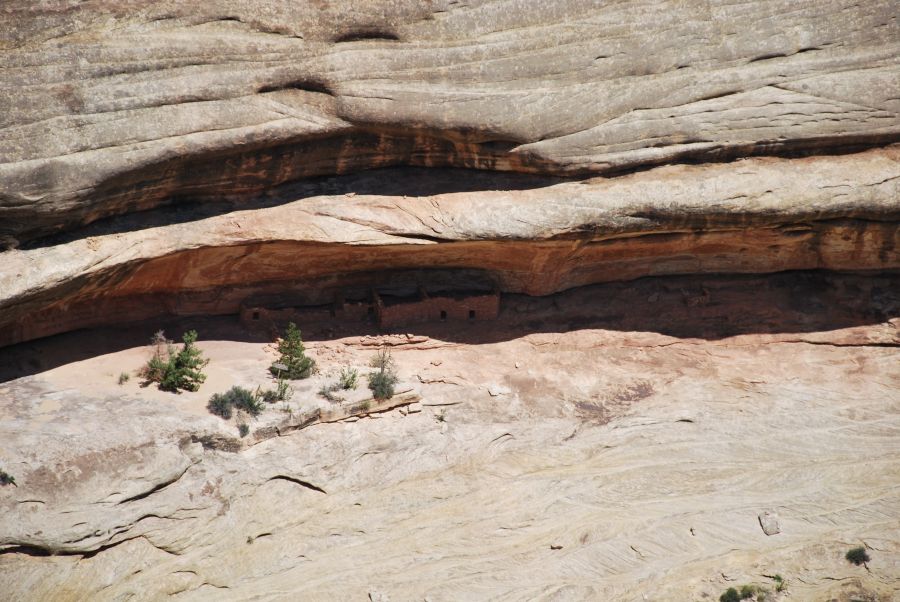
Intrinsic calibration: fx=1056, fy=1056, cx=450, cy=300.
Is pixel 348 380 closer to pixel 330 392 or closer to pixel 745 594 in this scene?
pixel 330 392

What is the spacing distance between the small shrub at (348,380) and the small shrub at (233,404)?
1.05 m

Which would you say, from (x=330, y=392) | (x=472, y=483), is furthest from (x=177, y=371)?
(x=472, y=483)

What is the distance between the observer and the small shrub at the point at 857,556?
38.4 ft

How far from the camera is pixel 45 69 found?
11.0 meters

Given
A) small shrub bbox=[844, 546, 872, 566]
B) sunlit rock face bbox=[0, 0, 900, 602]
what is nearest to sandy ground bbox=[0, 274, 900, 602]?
sunlit rock face bbox=[0, 0, 900, 602]

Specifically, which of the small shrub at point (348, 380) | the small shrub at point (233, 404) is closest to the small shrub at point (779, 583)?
Result: the small shrub at point (348, 380)

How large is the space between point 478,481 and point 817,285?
5.70m

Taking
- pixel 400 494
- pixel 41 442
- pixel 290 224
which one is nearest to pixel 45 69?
pixel 290 224

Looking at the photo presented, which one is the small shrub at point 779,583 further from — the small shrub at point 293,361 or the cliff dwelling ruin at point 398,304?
the small shrub at point 293,361

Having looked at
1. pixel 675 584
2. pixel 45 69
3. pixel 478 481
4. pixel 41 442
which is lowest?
pixel 675 584

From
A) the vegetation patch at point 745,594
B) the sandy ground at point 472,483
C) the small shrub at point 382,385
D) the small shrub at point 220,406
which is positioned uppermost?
the small shrub at point 220,406

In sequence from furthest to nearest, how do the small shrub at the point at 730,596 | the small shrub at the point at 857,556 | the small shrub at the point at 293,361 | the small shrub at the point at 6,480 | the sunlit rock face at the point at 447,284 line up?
the small shrub at the point at 293,361 < the small shrub at the point at 857,556 < the small shrub at the point at 730,596 < the sunlit rock face at the point at 447,284 < the small shrub at the point at 6,480

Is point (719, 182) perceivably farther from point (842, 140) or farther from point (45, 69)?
point (45, 69)

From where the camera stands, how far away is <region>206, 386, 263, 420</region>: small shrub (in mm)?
11781
